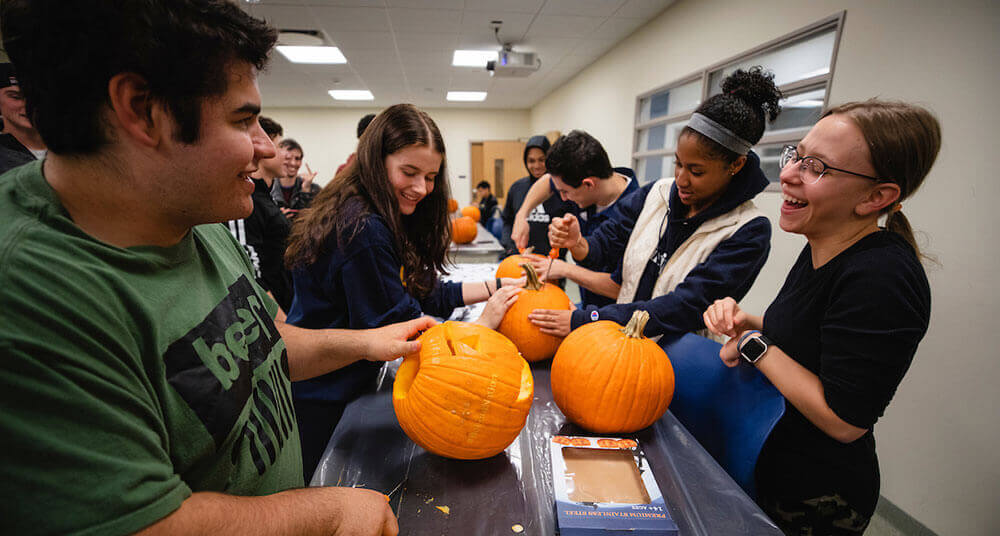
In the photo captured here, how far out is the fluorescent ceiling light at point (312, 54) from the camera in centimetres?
608

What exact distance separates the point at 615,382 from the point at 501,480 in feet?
1.40

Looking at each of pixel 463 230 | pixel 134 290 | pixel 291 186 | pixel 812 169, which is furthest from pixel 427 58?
pixel 134 290

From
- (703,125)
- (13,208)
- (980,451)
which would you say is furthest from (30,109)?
(980,451)

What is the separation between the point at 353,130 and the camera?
38.9 feet

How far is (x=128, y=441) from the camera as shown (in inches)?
19.8

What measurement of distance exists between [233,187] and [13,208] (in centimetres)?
27

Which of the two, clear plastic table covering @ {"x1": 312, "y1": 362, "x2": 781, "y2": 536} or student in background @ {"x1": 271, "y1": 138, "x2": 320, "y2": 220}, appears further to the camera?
student in background @ {"x1": 271, "y1": 138, "x2": 320, "y2": 220}

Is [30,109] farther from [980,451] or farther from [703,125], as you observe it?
[980,451]

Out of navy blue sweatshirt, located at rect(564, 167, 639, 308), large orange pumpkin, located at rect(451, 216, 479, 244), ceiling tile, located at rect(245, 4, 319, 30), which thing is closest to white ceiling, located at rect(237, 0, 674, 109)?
ceiling tile, located at rect(245, 4, 319, 30)

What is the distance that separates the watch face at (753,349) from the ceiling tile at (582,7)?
4.69m

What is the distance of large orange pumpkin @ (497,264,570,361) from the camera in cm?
156

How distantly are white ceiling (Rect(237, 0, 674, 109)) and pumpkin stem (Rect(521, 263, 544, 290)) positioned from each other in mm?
3043

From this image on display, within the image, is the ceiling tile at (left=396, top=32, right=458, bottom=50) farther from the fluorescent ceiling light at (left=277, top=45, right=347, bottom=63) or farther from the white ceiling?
the fluorescent ceiling light at (left=277, top=45, right=347, bottom=63)

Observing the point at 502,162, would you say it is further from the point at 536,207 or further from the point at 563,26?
the point at 536,207
